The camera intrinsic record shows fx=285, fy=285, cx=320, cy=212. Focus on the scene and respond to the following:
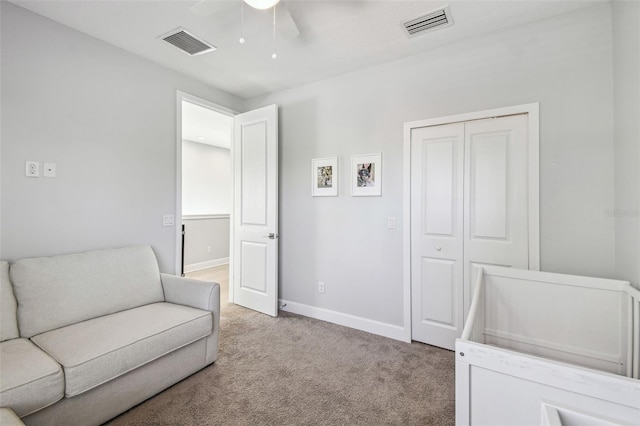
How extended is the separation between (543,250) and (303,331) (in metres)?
2.20

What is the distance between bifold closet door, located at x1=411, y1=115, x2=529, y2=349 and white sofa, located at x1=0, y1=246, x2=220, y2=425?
1.88 m

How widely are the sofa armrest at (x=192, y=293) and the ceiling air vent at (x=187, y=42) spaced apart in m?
2.03

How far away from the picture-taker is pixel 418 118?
263 centimetres

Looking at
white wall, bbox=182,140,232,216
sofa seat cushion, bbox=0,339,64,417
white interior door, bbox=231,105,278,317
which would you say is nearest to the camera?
sofa seat cushion, bbox=0,339,64,417

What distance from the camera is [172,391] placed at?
194 centimetres

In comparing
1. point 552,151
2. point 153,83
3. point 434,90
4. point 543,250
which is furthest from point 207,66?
point 543,250

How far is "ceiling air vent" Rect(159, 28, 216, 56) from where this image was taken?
2.33m

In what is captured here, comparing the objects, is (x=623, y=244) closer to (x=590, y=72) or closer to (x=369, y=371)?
(x=590, y=72)

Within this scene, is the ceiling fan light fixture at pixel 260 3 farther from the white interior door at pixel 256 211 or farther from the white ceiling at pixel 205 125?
the white ceiling at pixel 205 125

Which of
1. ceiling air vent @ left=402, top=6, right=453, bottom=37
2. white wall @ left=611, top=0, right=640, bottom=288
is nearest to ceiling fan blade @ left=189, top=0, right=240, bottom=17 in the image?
ceiling air vent @ left=402, top=6, right=453, bottom=37

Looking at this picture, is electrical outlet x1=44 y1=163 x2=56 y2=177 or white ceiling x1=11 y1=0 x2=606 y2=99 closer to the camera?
white ceiling x1=11 y1=0 x2=606 y2=99

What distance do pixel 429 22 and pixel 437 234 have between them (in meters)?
1.71

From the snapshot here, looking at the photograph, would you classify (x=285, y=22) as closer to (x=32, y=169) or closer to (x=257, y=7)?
(x=257, y=7)

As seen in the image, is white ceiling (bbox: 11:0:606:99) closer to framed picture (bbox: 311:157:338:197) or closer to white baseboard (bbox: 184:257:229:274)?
framed picture (bbox: 311:157:338:197)
